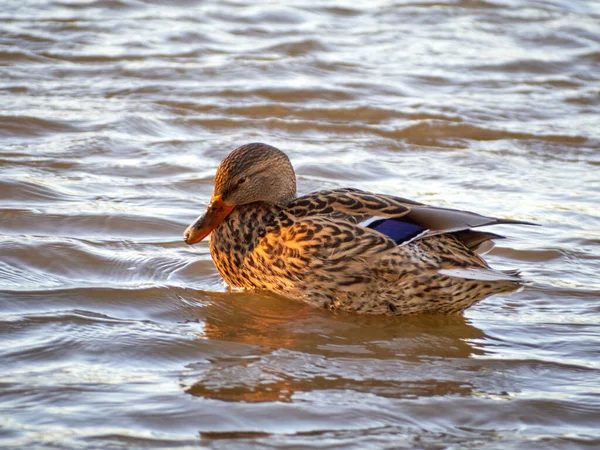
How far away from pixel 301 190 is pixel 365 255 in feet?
8.15

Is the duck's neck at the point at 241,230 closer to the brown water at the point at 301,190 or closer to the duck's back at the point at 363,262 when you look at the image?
the duck's back at the point at 363,262

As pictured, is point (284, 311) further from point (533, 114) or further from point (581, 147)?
point (533, 114)

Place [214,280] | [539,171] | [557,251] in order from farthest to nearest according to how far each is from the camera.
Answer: [539,171] < [557,251] < [214,280]

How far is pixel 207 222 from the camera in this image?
5.57 metres

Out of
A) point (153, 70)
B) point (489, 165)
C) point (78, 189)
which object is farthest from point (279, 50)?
point (78, 189)

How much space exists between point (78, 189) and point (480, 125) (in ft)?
13.7

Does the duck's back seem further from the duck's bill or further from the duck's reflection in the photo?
the duck's bill

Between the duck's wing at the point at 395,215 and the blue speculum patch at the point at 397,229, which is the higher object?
the duck's wing at the point at 395,215

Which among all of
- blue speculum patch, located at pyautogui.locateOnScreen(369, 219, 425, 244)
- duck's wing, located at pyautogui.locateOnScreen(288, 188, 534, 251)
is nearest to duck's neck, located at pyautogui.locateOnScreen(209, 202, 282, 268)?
duck's wing, located at pyautogui.locateOnScreen(288, 188, 534, 251)

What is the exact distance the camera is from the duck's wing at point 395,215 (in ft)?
16.7

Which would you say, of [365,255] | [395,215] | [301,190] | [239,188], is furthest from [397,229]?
[301,190]

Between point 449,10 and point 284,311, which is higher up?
point 449,10

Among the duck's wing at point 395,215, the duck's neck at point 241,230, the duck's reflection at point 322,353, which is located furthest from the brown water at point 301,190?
the duck's wing at point 395,215

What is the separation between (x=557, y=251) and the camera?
6.35 m
